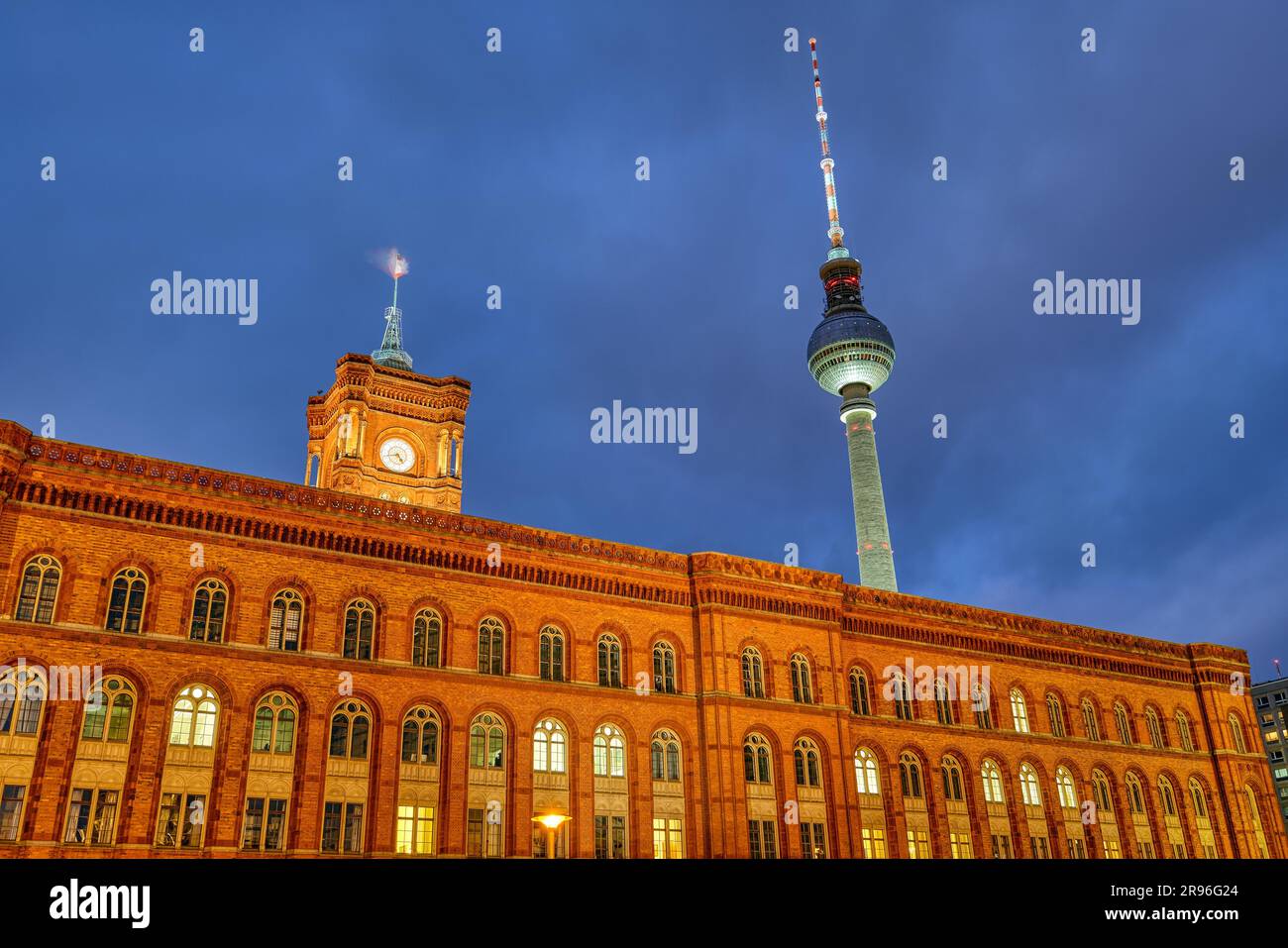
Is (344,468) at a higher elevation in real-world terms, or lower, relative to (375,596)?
higher

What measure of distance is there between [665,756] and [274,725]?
14.9 meters

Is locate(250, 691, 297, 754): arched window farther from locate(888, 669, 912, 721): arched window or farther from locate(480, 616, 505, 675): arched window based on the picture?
locate(888, 669, 912, 721): arched window

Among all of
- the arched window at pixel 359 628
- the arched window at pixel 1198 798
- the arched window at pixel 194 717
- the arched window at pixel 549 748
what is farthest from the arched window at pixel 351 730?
the arched window at pixel 1198 798

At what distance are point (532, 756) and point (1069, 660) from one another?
1272 inches

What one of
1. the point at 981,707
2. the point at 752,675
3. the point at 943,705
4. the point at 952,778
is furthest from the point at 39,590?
the point at 981,707

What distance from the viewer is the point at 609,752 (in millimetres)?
38000

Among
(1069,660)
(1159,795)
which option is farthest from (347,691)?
(1159,795)

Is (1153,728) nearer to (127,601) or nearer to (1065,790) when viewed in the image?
(1065,790)

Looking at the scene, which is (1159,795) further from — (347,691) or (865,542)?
(865,542)

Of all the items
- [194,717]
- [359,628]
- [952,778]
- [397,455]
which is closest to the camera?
[194,717]

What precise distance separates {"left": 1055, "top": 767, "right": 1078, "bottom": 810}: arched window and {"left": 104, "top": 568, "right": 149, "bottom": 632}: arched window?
42.6 metres

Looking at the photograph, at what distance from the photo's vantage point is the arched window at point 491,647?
1449 inches
